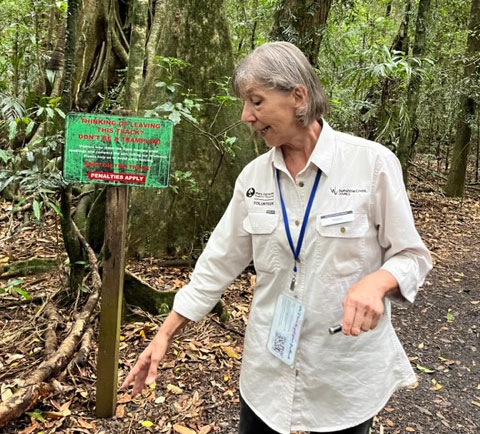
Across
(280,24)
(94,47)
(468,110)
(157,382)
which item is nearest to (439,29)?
(468,110)

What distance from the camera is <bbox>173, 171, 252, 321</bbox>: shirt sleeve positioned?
5.29ft

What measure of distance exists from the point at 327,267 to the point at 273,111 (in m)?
0.51

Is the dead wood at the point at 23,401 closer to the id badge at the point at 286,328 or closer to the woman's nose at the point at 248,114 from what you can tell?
the id badge at the point at 286,328

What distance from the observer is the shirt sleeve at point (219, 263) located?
1.61m

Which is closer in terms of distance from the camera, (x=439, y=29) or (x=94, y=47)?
(x=94, y=47)

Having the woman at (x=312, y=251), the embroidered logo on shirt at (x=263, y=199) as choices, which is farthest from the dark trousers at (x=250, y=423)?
the embroidered logo on shirt at (x=263, y=199)

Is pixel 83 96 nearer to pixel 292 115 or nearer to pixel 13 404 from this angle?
pixel 13 404

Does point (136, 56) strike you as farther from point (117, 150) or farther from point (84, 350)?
point (84, 350)

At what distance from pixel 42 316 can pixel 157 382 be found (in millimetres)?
1069

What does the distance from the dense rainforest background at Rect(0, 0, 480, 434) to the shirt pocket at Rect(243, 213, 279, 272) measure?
104 centimetres

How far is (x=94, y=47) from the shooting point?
6.90m

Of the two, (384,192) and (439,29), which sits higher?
(439,29)

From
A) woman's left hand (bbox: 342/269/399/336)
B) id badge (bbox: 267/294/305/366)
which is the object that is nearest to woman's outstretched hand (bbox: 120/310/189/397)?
id badge (bbox: 267/294/305/366)

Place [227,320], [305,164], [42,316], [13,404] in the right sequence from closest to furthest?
[305,164]
[13,404]
[42,316]
[227,320]
